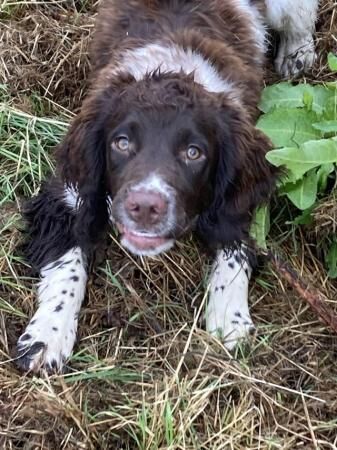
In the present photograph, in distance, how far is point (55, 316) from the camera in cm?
411

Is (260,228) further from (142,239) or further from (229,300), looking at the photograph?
(142,239)

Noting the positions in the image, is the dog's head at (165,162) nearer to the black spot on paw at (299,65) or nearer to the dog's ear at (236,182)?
the dog's ear at (236,182)

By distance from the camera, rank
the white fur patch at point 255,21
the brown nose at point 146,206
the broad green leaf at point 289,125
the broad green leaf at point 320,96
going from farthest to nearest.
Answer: the white fur patch at point 255,21
the broad green leaf at point 320,96
the broad green leaf at point 289,125
the brown nose at point 146,206

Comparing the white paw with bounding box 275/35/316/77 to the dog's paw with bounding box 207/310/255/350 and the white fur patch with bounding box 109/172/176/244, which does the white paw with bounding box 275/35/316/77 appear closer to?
the dog's paw with bounding box 207/310/255/350

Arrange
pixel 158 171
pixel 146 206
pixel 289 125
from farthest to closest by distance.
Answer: pixel 289 125 → pixel 158 171 → pixel 146 206

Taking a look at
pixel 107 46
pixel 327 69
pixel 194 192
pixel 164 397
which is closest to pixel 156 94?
pixel 194 192

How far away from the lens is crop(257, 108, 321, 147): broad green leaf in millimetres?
4469

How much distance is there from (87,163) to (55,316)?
63 centimetres

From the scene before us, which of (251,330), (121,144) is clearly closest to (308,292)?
(251,330)

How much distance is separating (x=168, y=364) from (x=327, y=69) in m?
2.16

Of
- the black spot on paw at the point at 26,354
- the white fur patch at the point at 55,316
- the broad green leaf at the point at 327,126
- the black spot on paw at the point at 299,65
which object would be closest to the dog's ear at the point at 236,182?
the broad green leaf at the point at 327,126

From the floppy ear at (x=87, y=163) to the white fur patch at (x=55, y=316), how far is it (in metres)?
0.19

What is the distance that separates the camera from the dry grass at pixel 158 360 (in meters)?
3.62

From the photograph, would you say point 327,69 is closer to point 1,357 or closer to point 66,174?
point 66,174
